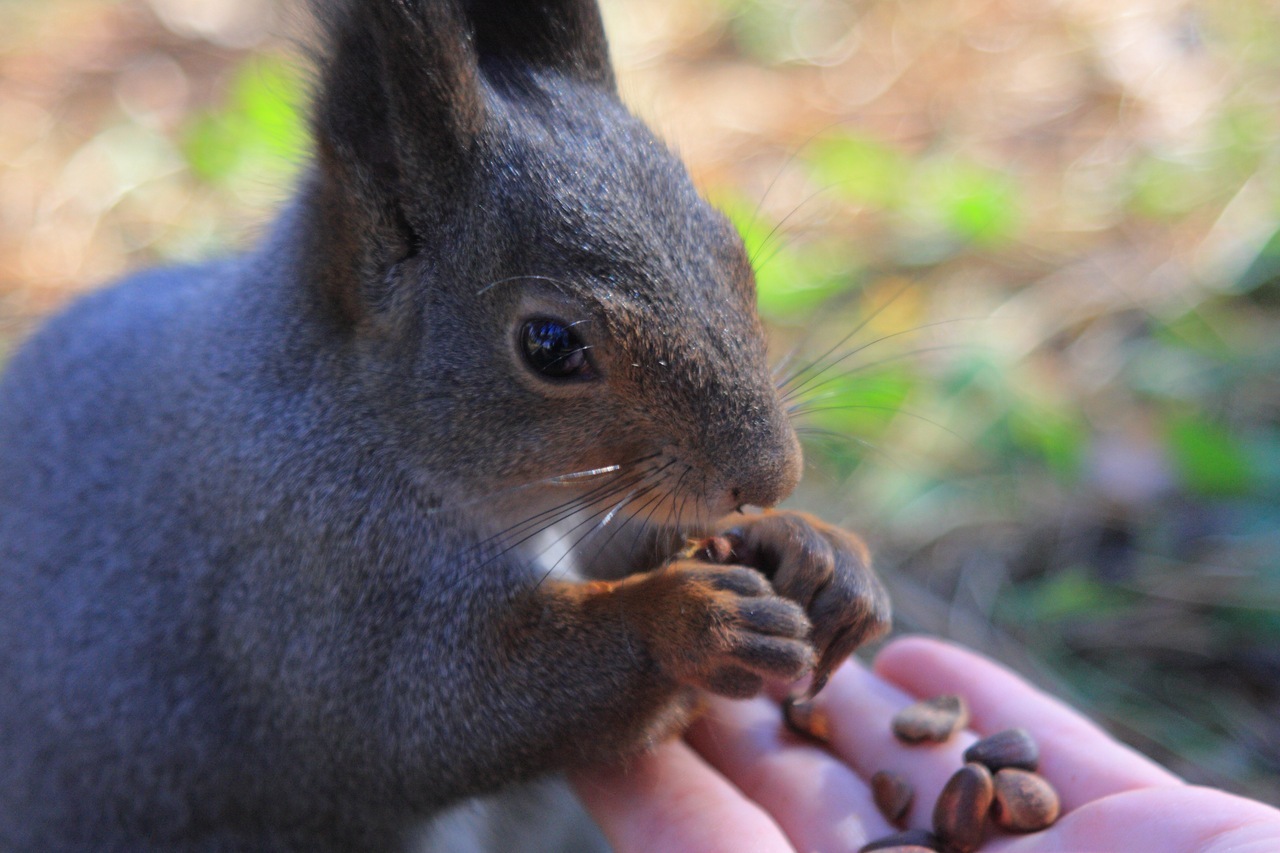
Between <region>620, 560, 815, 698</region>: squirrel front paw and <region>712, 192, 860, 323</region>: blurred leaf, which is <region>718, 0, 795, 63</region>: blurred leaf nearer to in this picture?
<region>712, 192, 860, 323</region>: blurred leaf

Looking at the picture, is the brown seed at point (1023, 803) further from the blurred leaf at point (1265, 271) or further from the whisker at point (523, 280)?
the blurred leaf at point (1265, 271)

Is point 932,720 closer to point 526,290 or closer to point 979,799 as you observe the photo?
point 979,799

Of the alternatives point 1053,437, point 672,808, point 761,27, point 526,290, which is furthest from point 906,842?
point 761,27

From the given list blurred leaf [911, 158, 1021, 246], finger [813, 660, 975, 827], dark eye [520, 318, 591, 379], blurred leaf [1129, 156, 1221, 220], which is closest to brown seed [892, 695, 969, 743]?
finger [813, 660, 975, 827]

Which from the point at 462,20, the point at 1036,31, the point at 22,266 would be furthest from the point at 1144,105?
the point at 22,266

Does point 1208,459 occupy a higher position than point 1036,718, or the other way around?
point 1208,459

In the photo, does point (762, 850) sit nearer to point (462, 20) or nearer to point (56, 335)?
point (462, 20)
